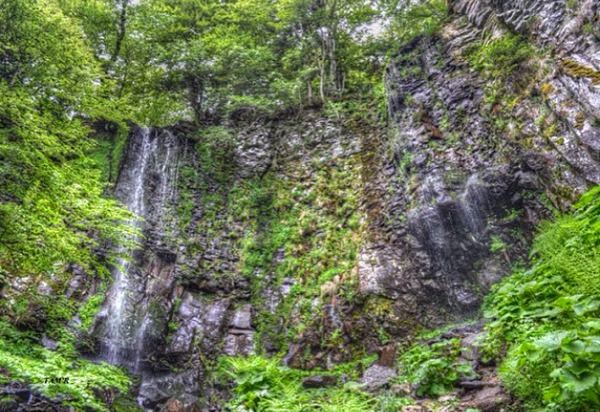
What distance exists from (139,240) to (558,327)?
990 cm

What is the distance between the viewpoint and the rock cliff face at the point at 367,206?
7082 mm

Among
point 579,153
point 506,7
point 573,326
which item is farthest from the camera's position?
point 506,7

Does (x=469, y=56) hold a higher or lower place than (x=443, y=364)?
higher

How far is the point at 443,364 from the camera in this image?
5305mm

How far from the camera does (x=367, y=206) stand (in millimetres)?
9984

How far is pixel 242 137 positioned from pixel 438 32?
6.89 m

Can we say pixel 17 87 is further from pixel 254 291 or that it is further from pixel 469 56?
pixel 469 56

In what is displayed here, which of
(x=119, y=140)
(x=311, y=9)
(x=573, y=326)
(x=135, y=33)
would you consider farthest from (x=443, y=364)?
(x=135, y=33)

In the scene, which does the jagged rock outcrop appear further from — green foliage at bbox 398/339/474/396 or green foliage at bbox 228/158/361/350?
green foliage at bbox 398/339/474/396

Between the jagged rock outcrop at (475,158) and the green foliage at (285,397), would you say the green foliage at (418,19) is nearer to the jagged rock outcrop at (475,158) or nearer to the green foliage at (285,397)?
the jagged rock outcrop at (475,158)

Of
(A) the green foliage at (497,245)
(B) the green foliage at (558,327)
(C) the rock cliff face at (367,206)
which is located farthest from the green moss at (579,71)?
(A) the green foliage at (497,245)

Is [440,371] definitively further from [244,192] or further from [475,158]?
[244,192]

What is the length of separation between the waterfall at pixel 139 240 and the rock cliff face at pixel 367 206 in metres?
0.04

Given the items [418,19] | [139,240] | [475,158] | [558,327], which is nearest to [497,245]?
[475,158]
